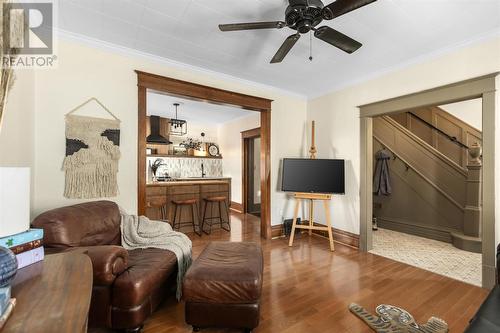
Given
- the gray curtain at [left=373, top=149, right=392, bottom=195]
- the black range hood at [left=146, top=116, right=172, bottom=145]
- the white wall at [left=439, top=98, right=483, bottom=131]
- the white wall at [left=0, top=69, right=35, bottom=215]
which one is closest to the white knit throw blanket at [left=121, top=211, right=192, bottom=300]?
the white wall at [left=0, top=69, right=35, bottom=215]

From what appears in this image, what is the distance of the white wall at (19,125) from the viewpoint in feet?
5.63

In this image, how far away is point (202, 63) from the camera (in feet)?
10.4

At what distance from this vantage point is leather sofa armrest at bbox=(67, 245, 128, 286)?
155 centimetres

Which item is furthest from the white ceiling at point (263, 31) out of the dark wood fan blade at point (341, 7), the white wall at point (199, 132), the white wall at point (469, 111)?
the white wall at point (199, 132)

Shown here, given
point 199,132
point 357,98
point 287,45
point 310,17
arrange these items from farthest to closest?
1. point 199,132
2. point 357,98
3. point 287,45
4. point 310,17

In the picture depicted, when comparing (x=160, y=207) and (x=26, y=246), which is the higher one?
(x=26, y=246)

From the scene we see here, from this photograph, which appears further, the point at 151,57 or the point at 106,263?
the point at 151,57

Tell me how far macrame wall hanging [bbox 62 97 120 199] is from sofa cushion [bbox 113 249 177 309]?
3.32ft

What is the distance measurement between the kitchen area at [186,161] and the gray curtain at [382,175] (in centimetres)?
309

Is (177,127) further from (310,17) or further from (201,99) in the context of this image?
(310,17)

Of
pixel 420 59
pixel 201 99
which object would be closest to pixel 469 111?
pixel 420 59

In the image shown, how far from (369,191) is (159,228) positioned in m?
3.01

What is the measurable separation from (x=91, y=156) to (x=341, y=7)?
9.18 feet

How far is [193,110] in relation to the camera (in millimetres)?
5559
